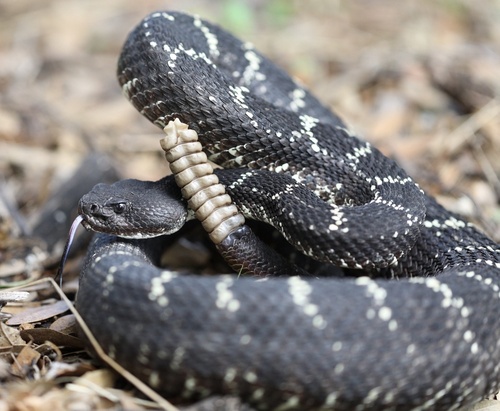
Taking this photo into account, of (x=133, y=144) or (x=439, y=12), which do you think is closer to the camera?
(x=133, y=144)

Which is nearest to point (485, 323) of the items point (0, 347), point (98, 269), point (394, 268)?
point (394, 268)

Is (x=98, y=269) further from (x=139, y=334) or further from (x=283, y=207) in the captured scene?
(x=283, y=207)

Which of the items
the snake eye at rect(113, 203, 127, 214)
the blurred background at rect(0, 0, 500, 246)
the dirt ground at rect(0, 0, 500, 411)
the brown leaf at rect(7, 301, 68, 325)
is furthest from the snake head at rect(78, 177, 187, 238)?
the blurred background at rect(0, 0, 500, 246)

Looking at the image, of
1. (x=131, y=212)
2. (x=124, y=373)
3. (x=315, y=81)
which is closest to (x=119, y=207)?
(x=131, y=212)

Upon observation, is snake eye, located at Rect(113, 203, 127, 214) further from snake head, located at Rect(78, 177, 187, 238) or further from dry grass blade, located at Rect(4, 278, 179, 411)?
dry grass blade, located at Rect(4, 278, 179, 411)

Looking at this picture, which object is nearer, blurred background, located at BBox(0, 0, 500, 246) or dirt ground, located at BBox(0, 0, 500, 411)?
dirt ground, located at BBox(0, 0, 500, 411)

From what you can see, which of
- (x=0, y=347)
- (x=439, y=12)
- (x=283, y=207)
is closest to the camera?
(x=0, y=347)
